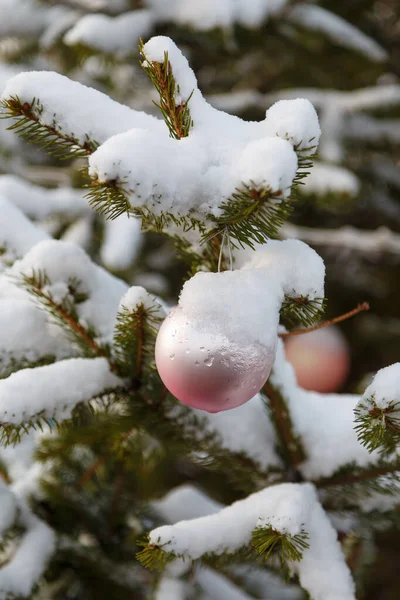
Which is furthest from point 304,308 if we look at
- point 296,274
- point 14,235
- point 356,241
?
point 356,241

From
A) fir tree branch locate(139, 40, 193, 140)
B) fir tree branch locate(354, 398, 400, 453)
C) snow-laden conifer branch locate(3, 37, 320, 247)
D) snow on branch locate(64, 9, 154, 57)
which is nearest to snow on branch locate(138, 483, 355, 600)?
fir tree branch locate(354, 398, 400, 453)

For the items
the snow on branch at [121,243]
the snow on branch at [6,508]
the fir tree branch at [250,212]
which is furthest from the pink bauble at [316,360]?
the fir tree branch at [250,212]

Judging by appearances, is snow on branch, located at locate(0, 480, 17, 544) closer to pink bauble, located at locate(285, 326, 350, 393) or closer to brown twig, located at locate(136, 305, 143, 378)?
brown twig, located at locate(136, 305, 143, 378)

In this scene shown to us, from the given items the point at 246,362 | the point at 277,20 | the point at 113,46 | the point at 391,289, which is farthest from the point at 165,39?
the point at 391,289

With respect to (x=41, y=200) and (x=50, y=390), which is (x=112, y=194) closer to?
(x=50, y=390)

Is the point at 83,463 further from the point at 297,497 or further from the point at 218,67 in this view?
the point at 218,67

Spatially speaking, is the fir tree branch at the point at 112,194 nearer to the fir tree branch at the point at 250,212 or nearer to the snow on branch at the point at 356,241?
the fir tree branch at the point at 250,212
